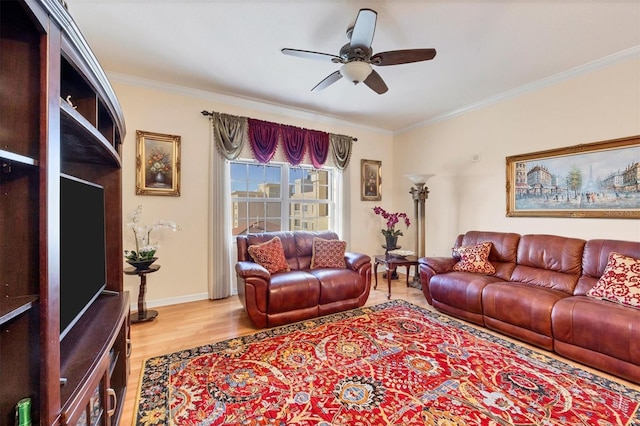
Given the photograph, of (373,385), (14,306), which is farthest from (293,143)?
(14,306)

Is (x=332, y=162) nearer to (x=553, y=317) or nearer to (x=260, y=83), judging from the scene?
(x=260, y=83)

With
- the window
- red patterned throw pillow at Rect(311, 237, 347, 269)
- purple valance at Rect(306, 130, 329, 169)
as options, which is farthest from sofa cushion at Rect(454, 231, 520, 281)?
purple valance at Rect(306, 130, 329, 169)

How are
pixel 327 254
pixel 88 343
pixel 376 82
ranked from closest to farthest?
pixel 88 343 → pixel 376 82 → pixel 327 254

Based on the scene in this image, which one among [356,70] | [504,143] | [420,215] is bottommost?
[420,215]

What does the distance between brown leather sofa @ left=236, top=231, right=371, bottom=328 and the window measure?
78 centimetres

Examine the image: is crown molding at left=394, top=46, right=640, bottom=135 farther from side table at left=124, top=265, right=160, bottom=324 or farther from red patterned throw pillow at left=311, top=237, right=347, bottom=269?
side table at left=124, top=265, right=160, bottom=324

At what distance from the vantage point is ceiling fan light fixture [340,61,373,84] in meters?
2.34

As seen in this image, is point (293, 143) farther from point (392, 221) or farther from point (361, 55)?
point (361, 55)

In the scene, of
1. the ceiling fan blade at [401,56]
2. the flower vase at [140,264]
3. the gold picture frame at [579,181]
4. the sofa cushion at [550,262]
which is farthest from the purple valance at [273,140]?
the sofa cushion at [550,262]

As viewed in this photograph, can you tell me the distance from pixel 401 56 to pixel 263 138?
2372mm

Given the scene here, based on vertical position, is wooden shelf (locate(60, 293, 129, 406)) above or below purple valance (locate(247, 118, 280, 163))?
below

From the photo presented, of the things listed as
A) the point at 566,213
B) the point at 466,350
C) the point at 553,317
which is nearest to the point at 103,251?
the point at 466,350

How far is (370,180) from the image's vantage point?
Answer: 5.35 metres

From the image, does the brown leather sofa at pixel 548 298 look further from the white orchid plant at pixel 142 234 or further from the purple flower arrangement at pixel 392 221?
the white orchid plant at pixel 142 234
